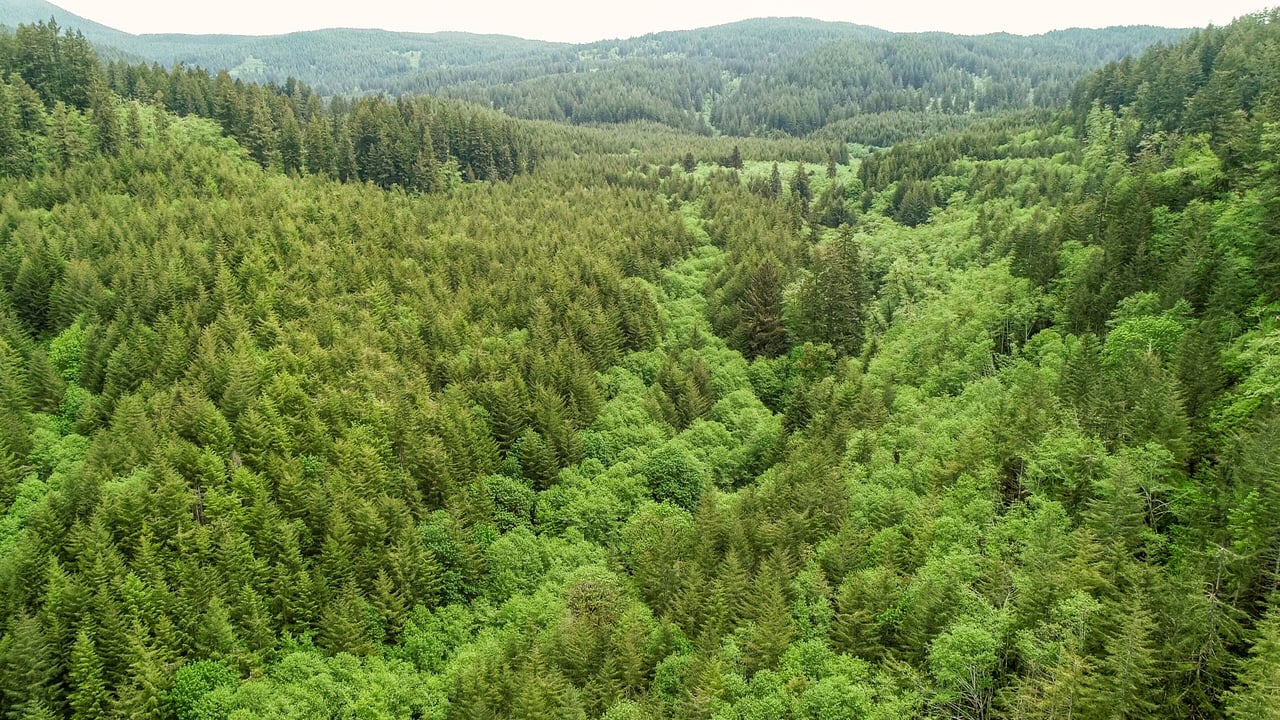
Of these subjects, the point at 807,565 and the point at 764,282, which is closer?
the point at 807,565

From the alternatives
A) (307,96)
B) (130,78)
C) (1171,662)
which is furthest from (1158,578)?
(307,96)

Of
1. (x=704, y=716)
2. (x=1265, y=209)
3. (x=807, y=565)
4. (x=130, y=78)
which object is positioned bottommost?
(x=704, y=716)

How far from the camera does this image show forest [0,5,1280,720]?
38.1 m

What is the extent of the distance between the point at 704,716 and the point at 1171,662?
23.7 metres

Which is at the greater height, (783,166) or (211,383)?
(783,166)

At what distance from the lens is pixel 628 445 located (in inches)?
3159

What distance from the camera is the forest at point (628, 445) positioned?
125 feet

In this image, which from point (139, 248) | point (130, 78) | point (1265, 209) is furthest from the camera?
point (130, 78)

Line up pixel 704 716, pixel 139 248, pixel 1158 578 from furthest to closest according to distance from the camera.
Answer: pixel 139 248
pixel 704 716
pixel 1158 578

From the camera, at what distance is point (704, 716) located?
42.1 m

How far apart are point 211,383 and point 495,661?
41.1m

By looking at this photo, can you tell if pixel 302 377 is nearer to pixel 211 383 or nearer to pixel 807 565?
pixel 211 383

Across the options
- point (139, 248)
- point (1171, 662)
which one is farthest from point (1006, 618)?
point (139, 248)

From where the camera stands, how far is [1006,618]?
34.9m
